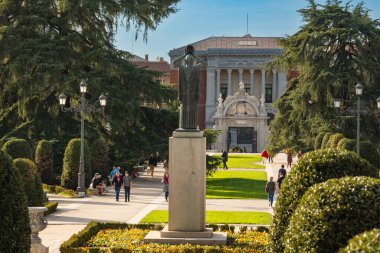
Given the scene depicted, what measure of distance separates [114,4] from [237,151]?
1461 inches

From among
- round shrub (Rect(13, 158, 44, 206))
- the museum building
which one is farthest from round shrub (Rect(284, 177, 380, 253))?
the museum building

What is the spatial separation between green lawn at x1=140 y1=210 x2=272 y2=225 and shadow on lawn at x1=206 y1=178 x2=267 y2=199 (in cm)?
598

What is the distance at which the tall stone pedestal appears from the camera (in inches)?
538

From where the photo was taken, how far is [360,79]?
136ft

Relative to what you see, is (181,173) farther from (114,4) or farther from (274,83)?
(274,83)

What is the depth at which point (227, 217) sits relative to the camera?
817 inches

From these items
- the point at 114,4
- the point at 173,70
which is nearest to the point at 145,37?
the point at 114,4

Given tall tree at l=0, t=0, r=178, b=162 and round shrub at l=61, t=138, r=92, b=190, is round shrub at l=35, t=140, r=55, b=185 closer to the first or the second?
round shrub at l=61, t=138, r=92, b=190

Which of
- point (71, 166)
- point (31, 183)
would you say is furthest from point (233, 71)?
point (31, 183)

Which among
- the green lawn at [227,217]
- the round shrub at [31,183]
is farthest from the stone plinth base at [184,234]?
the round shrub at [31,183]

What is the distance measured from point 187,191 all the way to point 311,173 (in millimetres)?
4830

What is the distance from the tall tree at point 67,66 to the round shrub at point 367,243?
94.7 feet

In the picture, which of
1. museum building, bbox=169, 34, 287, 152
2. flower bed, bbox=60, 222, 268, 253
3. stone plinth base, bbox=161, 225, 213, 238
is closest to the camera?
flower bed, bbox=60, 222, 268, 253

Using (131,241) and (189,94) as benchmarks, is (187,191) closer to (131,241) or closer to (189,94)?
(131,241)
